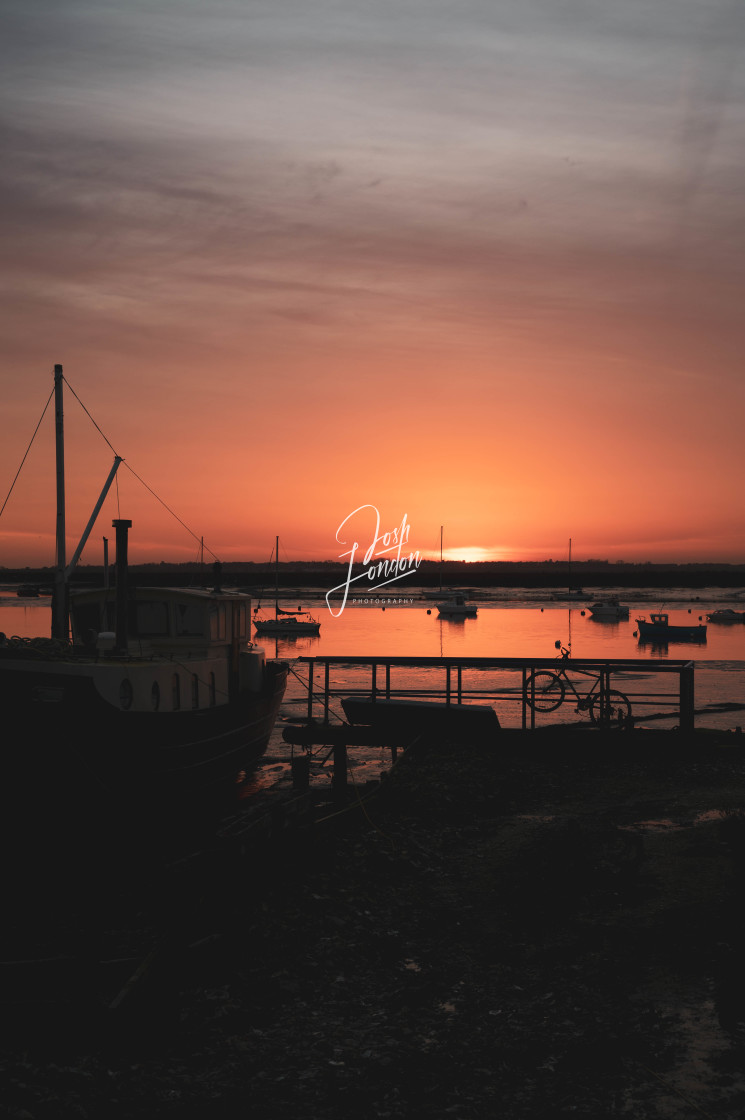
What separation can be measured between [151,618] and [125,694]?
4349 millimetres

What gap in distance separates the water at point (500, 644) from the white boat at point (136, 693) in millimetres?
3194

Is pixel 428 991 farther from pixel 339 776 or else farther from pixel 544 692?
pixel 544 692

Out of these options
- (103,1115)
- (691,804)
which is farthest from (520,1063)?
(691,804)

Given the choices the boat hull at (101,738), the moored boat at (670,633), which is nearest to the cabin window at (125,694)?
the boat hull at (101,738)

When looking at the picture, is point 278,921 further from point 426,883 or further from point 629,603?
point 629,603

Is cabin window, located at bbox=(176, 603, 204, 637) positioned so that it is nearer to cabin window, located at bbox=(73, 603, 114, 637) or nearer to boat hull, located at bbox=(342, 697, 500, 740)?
cabin window, located at bbox=(73, 603, 114, 637)

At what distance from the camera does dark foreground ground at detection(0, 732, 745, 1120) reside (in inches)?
308

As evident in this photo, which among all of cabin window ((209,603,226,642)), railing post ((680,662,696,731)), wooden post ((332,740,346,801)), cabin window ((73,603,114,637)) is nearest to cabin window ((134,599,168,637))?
cabin window ((73,603,114,637))

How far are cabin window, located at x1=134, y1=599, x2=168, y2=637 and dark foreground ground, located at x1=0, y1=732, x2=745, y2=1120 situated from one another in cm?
730

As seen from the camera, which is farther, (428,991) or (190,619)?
(190,619)

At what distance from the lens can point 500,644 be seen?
249ft

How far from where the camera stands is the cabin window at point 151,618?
20609mm

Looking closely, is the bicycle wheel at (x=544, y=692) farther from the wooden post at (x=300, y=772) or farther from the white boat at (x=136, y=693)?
the white boat at (x=136, y=693)

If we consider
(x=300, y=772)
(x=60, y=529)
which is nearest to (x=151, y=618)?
(x=300, y=772)
